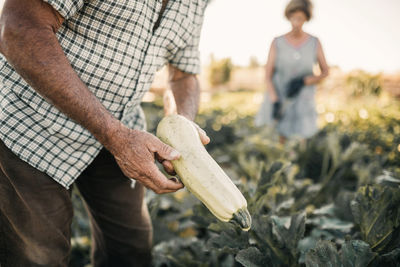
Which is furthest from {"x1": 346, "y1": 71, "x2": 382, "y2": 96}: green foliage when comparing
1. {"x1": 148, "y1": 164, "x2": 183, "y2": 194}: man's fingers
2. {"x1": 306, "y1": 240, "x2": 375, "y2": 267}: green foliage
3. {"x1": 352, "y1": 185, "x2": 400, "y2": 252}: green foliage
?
{"x1": 148, "y1": 164, "x2": 183, "y2": 194}: man's fingers

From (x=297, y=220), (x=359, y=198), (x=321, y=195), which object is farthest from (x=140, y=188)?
(x=321, y=195)

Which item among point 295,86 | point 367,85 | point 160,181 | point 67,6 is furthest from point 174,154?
point 367,85

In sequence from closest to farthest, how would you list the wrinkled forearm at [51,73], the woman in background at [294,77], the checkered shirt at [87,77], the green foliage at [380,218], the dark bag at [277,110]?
1. the wrinkled forearm at [51,73]
2. the checkered shirt at [87,77]
3. the green foliage at [380,218]
4. the woman in background at [294,77]
5. the dark bag at [277,110]

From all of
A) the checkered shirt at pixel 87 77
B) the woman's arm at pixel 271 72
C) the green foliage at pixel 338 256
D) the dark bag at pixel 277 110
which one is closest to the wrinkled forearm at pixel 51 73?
the checkered shirt at pixel 87 77

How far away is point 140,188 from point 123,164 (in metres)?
0.65

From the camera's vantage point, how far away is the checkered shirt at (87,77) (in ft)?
4.63

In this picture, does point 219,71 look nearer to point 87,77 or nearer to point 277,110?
point 277,110

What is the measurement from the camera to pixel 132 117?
186cm

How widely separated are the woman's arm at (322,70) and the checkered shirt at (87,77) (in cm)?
329

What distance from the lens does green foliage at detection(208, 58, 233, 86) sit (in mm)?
32094

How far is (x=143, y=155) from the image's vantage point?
1.31 m

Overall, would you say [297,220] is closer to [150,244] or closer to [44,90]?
[150,244]

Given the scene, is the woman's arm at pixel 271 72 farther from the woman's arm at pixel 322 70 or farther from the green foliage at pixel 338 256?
the green foliage at pixel 338 256

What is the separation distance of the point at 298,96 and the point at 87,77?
151 inches
